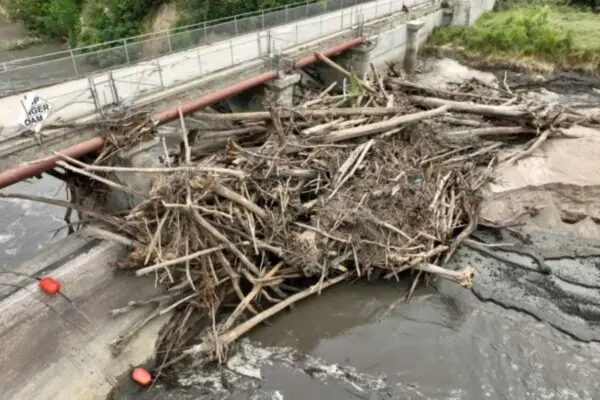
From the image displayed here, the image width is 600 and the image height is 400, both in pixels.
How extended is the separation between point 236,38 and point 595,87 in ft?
56.1

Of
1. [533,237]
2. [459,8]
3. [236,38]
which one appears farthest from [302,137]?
[459,8]

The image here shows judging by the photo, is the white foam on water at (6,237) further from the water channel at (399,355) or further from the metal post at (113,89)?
the water channel at (399,355)

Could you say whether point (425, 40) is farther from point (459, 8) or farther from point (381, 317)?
point (381, 317)

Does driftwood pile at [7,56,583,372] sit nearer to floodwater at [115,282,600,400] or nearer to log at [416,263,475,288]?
log at [416,263,475,288]

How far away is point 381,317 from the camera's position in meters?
10.7

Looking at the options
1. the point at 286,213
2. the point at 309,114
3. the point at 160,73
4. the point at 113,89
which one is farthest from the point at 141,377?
the point at 160,73

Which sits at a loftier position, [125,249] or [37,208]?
[125,249]

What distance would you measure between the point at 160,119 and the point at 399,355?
8135 millimetres

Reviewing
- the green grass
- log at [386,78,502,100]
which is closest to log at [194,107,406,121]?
log at [386,78,502,100]

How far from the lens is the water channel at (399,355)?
908cm

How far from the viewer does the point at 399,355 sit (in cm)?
982

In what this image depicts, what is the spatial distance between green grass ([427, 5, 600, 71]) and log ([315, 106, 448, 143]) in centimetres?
1504

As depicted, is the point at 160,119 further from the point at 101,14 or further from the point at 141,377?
the point at 101,14

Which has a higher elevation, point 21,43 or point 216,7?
point 216,7
